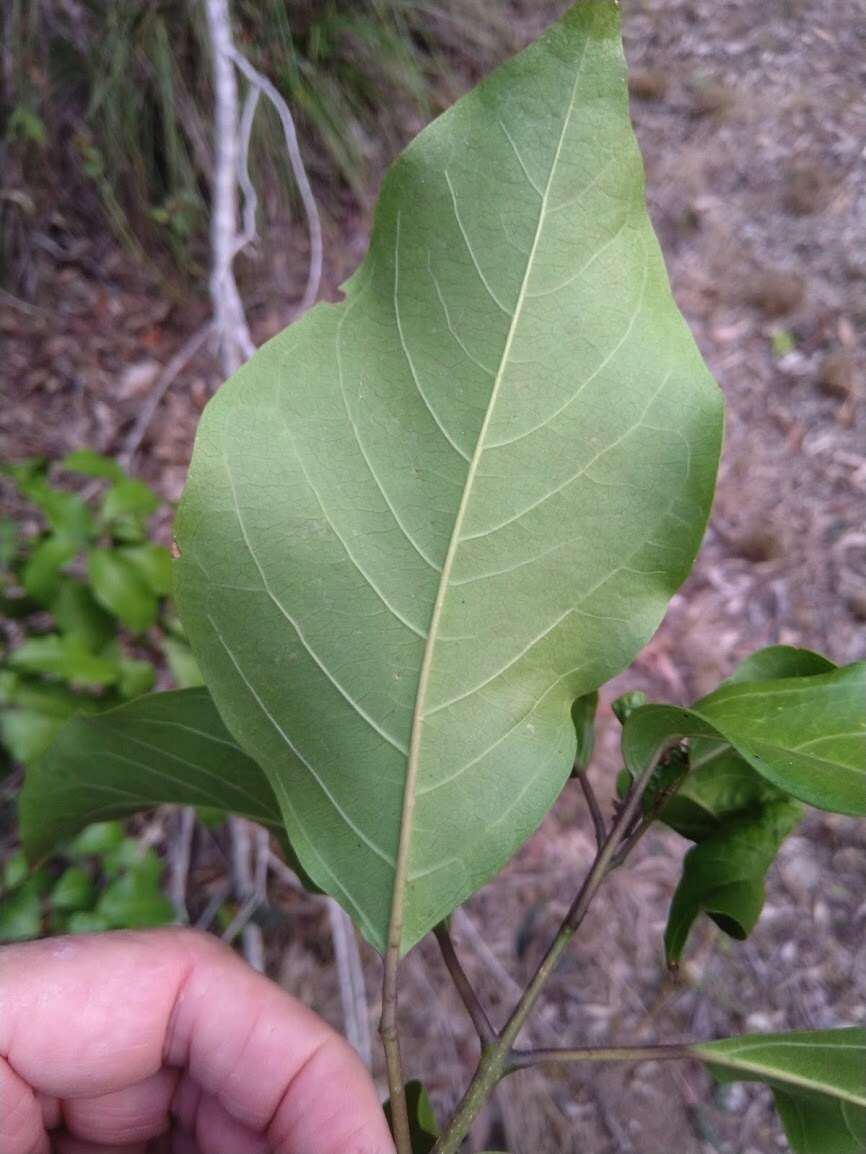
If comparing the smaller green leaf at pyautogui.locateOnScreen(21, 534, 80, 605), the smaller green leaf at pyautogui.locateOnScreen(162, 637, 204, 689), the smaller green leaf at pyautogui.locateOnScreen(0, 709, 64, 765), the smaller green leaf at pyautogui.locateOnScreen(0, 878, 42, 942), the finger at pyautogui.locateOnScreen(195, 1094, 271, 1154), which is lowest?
the smaller green leaf at pyautogui.locateOnScreen(0, 878, 42, 942)

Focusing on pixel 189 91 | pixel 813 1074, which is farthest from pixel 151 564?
pixel 189 91

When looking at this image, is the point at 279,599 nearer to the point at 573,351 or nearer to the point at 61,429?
the point at 573,351

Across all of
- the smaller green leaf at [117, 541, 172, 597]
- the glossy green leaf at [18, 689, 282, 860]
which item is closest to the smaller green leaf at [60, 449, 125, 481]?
the smaller green leaf at [117, 541, 172, 597]

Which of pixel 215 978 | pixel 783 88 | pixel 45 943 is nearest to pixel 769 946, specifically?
pixel 215 978

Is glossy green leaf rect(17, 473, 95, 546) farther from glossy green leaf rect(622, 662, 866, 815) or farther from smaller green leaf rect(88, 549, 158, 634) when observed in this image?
glossy green leaf rect(622, 662, 866, 815)

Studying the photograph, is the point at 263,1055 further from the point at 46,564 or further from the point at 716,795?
the point at 46,564

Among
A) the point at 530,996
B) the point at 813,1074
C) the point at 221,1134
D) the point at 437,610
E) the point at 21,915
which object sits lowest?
the point at 21,915

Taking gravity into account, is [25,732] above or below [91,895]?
above
